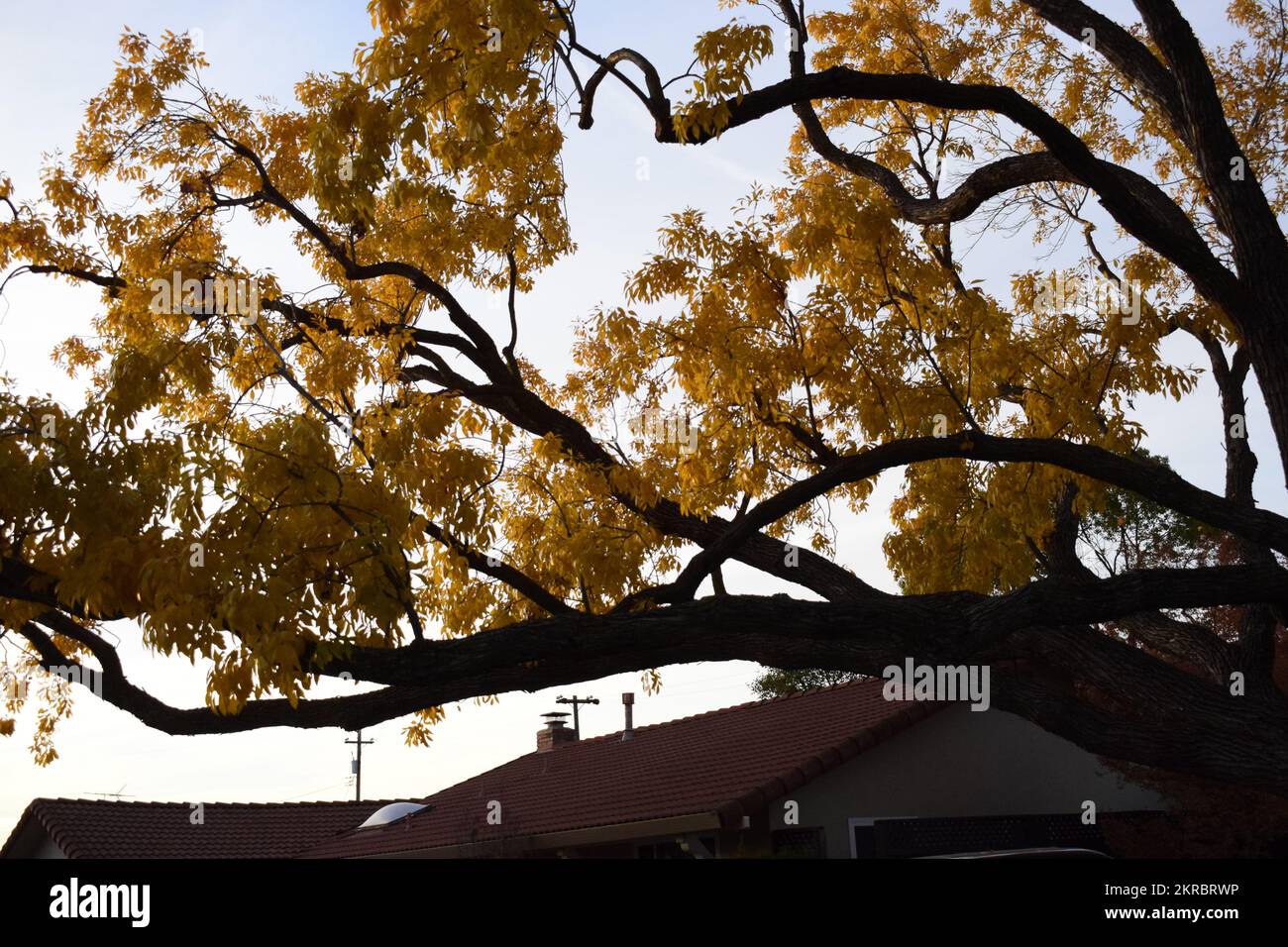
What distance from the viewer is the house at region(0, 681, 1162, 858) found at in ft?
51.0

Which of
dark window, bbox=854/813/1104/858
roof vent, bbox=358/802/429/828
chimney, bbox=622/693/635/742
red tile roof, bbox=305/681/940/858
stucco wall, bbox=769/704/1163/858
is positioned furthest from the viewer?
chimney, bbox=622/693/635/742

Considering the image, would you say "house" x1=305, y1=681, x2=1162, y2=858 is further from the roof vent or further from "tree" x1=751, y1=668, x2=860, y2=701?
"tree" x1=751, y1=668, x2=860, y2=701

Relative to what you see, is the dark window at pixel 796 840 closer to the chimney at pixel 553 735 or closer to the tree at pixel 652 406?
the tree at pixel 652 406

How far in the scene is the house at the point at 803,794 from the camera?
15.6 metres

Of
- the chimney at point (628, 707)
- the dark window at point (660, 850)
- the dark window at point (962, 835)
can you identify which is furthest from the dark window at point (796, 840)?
the chimney at point (628, 707)

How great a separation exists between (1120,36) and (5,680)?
11.4 meters

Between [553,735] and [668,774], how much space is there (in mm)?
9298

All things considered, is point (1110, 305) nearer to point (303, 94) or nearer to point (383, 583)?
point (383, 583)

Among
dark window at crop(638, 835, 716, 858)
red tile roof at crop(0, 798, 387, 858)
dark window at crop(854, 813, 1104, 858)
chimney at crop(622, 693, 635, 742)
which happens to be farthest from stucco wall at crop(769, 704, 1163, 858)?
red tile roof at crop(0, 798, 387, 858)

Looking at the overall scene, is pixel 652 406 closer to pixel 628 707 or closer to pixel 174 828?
pixel 628 707

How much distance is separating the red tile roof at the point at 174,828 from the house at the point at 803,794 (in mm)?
3752

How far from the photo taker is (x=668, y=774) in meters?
18.5

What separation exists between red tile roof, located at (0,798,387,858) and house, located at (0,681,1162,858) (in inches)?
148
